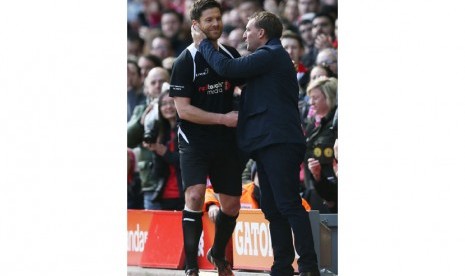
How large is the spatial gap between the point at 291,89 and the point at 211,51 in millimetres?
543

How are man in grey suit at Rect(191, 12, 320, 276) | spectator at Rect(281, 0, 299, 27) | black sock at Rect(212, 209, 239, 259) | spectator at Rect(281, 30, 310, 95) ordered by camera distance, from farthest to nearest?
spectator at Rect(281, 0, 299, 27)
spectator at Rect(281, 30, 310, 95)
black sock at Rect(212, 209, 239, 259)
man in grey suit at Rect(191, 12, 320, 276)

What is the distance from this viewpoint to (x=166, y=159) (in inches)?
337

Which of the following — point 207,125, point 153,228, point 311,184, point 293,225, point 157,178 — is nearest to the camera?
point 293,225

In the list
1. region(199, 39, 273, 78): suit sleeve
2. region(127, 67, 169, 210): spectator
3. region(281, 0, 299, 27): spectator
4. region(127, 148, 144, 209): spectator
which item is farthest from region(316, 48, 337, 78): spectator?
region(127, 148, 144, 209): spectator

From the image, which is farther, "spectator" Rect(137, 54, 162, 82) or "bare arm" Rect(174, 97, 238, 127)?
"spectator" Rect(137, 54, 162, 82)

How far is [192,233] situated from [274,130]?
3.39 ft

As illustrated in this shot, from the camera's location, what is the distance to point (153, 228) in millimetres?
8031

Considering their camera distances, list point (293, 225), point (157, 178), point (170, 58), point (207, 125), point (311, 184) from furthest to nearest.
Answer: point (170, 58)
point (157, 178)
point (311, 184)
point (207, 125)
point (293, 225)

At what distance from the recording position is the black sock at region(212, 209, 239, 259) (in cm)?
638

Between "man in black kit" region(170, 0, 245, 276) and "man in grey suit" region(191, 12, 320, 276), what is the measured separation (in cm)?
28

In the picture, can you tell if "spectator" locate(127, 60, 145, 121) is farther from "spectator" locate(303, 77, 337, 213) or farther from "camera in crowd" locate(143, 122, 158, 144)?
"spectator" locate(303, 77, 337, 213)

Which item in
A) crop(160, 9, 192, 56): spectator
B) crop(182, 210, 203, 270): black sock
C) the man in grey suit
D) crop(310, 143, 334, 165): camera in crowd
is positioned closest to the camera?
the man in grey suit
